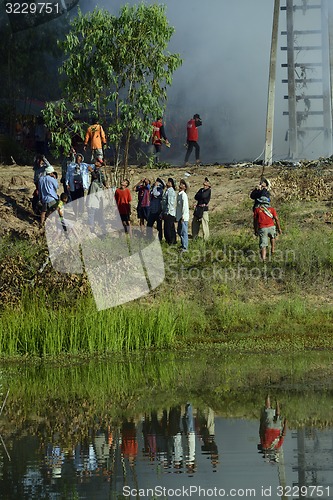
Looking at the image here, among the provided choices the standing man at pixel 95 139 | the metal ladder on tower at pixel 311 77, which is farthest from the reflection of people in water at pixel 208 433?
the metal ladder on tower at pixel 311 77

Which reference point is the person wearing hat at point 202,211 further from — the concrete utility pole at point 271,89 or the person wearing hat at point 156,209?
the concrete utility pole at point 271,89

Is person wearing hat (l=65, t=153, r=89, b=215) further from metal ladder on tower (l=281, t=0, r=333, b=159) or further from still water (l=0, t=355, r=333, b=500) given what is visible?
metal ladder on tower (l=281, t=0, r=333, b=159)

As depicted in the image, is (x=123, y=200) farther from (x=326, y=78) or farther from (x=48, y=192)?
(x=326, y=78)

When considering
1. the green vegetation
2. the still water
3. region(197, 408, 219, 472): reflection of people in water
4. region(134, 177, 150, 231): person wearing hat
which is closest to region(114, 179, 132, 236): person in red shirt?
region(134, 177, 150, 231): person wearing hat

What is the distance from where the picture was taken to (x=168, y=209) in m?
28.7

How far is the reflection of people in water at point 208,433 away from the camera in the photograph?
1462 centimetres

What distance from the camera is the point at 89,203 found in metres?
29.9

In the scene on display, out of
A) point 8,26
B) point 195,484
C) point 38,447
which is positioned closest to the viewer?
point 195,484

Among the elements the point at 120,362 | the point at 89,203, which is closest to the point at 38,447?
the point at 120,362

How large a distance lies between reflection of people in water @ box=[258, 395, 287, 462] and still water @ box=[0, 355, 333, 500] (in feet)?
0.04

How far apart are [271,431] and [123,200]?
14128 mm

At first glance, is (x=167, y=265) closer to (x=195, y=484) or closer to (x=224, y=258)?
(x=224, y=258)

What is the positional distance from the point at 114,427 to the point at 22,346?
22.4 ft

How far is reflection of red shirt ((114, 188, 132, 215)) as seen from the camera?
96.7ft
